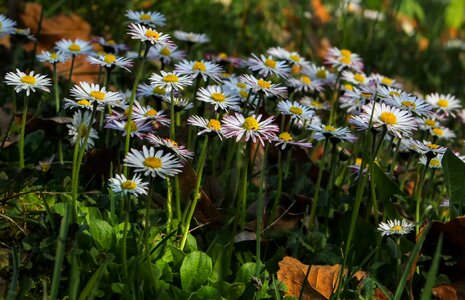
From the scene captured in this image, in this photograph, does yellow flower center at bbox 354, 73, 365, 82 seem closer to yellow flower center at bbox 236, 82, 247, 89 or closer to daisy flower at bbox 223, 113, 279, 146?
yellow flower center at bbox 236, 82, 247, 89

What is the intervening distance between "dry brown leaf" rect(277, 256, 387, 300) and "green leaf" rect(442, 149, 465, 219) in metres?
0.38

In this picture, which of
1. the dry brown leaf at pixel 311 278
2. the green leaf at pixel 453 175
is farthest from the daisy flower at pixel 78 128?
the green leaf at pixel 453 175

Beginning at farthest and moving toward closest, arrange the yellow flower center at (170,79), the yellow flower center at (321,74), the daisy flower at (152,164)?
1. the yellow flower center at (321,74)
2. the yellow flower center at (170,79)
3. the daisy flower at (152,164)

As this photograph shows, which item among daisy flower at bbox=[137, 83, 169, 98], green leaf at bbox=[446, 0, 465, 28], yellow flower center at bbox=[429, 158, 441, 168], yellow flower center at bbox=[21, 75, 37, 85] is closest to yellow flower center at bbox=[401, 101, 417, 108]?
yellow flower center at bbox=[429, 158, 441, 168]

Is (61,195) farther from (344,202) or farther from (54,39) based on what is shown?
(54,39)

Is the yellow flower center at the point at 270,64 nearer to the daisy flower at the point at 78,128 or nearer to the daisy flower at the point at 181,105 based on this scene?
A: the daisy flower at the point at 181,105

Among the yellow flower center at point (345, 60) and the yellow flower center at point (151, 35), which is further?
the yellow flower center at point (345, 60)

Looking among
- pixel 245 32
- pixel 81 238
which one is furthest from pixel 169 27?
pixel 81 238

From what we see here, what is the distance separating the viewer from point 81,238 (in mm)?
1825

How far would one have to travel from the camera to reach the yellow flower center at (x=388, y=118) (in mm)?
1919

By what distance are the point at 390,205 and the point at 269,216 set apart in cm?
37

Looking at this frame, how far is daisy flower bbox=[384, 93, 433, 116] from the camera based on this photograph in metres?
2.09

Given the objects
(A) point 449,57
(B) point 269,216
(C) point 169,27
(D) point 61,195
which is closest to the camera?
(D) point 61,195

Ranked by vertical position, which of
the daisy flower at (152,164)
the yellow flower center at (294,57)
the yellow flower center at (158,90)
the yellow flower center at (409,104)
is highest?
the yellow flower center at (409,104)
